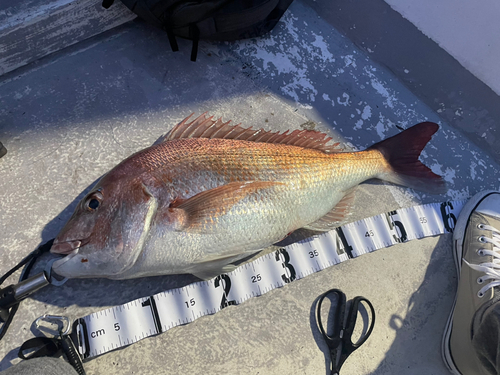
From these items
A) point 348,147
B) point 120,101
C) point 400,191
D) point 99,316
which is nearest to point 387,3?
point 348,147

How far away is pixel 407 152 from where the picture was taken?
1.67 meters

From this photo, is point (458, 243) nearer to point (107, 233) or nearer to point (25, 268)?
point (107, 233)

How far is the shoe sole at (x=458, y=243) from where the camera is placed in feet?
5.17

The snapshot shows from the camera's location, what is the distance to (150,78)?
1.83 m

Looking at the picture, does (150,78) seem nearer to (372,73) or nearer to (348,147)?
(348,147)

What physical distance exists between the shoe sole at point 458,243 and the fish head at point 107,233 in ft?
5.16

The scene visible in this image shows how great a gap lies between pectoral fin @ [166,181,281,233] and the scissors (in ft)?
2.37

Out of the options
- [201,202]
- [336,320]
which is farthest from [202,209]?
[336,320]

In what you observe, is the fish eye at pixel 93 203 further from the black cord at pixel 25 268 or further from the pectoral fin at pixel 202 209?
the black cord at pixel 25 268

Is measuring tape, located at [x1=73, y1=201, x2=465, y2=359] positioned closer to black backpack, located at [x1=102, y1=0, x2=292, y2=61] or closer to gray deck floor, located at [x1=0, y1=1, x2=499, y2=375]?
gray deck floor, located at [x1=0, y1=1, x2=499, y2=375]

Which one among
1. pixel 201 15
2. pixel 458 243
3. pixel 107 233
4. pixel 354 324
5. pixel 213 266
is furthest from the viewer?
pixel 458 243

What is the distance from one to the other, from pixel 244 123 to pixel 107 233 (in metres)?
1.00

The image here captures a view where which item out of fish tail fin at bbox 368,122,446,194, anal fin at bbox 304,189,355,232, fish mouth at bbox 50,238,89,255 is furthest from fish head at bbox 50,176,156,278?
fish tail fin at bbox 368,122,446,194

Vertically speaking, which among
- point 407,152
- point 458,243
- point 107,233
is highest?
point 407,152
